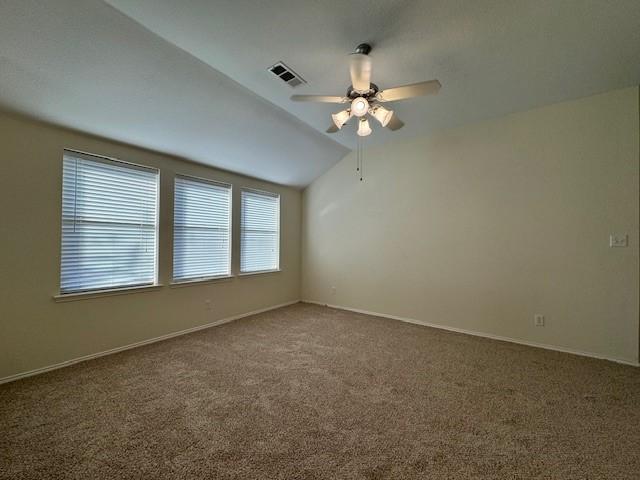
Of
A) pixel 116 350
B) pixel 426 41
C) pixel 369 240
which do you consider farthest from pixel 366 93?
pixel 116 350

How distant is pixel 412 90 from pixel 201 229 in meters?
3.17

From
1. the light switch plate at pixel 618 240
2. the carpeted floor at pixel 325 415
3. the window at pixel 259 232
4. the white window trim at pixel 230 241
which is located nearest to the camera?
the carpeted floor at pixel 325 415

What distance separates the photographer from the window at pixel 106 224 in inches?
106

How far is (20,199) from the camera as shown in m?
2.38

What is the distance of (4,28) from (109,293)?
229 cm

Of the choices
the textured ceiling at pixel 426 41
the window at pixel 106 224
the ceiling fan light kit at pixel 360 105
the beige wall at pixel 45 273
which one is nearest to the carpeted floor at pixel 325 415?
the beige wall at pixel 45 273

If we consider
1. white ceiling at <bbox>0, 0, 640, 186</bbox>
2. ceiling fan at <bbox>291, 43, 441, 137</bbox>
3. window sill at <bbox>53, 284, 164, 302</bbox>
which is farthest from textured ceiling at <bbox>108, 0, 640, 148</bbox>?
window sill at <bbox>53, 284, 164, 302</bbox>

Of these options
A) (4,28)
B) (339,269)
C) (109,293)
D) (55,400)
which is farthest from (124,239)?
(339,269)

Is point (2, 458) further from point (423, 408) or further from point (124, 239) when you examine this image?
point (423, 408)

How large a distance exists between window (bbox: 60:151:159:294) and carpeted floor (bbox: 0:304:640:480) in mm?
878

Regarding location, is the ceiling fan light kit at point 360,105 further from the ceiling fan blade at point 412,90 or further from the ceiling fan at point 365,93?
the ceiling fan blade at point 412,90

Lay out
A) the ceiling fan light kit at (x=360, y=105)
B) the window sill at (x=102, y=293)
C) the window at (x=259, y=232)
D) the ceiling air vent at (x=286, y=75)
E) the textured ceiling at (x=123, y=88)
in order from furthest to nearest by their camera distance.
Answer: the window at (x=259, y=232) → the window sill at (x=102, y=293) → the ceiling air vent at (x=286, y=75) → the ceiling fan light kit at (x=360, y=105) → the textured ceiling at (x=123, y=88)

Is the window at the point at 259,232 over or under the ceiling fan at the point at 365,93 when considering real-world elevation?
under

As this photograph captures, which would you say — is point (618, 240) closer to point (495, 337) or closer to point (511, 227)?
point (511, 227)
